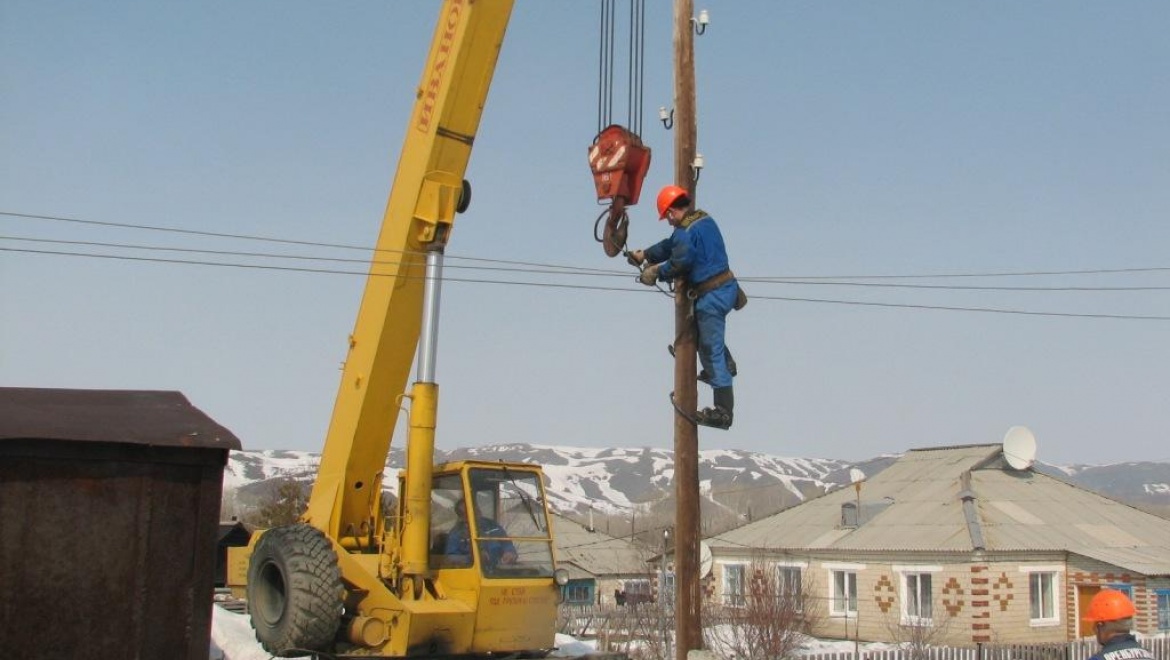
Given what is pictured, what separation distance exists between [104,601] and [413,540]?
15.1 ft

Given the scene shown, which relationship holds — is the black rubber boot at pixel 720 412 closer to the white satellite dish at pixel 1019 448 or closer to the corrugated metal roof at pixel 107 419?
the corrugated metal roof at pixel 107 419

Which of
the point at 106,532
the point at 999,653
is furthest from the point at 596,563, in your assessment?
the point at 106,532

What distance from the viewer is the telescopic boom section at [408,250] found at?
12.3 metres

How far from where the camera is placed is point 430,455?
12.0 metres

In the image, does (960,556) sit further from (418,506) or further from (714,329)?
(714,329)

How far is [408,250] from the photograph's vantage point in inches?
488

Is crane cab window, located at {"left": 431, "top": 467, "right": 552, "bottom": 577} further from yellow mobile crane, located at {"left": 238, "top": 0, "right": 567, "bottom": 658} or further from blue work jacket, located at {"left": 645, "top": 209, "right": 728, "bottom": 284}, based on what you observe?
blue work jacket, located at {"left": 645, "top": 209, "right": 728, "bottom": 284}

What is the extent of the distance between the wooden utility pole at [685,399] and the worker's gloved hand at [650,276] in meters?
0.21

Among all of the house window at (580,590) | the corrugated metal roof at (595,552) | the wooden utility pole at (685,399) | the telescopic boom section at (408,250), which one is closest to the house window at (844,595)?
the corrugated metal roof at (595,552)

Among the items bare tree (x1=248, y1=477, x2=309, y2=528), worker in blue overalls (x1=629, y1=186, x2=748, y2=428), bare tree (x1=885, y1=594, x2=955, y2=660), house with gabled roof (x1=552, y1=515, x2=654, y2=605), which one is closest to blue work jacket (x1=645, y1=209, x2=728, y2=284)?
worker in blue overalls (x1=629, y1=186, x2=748, y2=428)

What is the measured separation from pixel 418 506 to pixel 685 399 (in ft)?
11.8

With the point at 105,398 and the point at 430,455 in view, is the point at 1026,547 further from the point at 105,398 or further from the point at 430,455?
the point at 105,398

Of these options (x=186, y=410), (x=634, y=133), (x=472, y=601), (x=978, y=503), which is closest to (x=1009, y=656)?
(x=978, y=503)

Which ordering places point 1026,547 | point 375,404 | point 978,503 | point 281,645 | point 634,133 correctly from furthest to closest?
point 978,503, point 1026,547, point 375,404, point 281,645, point 634,133
